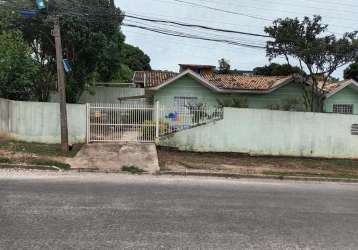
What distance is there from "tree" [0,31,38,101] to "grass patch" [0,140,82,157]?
3104 millimetres

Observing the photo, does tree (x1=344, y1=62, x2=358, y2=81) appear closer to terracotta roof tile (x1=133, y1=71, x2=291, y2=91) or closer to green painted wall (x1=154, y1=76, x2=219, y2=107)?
terracotta roof tile (x1=133, y1=71, x2=291, y2=91)

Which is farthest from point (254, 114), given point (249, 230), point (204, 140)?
point (249, 230)

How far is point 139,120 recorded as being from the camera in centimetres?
1673

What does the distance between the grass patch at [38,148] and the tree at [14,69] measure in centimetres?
310

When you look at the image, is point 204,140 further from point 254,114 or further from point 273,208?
point 273,208

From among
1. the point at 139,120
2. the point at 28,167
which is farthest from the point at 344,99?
the point at 28,167

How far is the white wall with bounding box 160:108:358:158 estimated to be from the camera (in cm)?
Result: 1678

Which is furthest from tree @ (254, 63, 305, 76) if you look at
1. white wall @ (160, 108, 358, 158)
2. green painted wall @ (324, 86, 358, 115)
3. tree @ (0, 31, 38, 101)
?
tree @ (0, 31, 38, 101)

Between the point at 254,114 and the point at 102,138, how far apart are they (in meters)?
6.08

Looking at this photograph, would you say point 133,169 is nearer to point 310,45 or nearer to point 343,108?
point 310,45

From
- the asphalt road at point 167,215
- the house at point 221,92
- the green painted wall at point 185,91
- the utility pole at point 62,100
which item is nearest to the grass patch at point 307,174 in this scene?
the asphalt road at point 167,215

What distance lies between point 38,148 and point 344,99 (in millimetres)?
19048

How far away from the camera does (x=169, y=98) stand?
25.3 meters

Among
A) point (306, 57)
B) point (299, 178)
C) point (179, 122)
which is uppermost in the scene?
point (306, 57)
